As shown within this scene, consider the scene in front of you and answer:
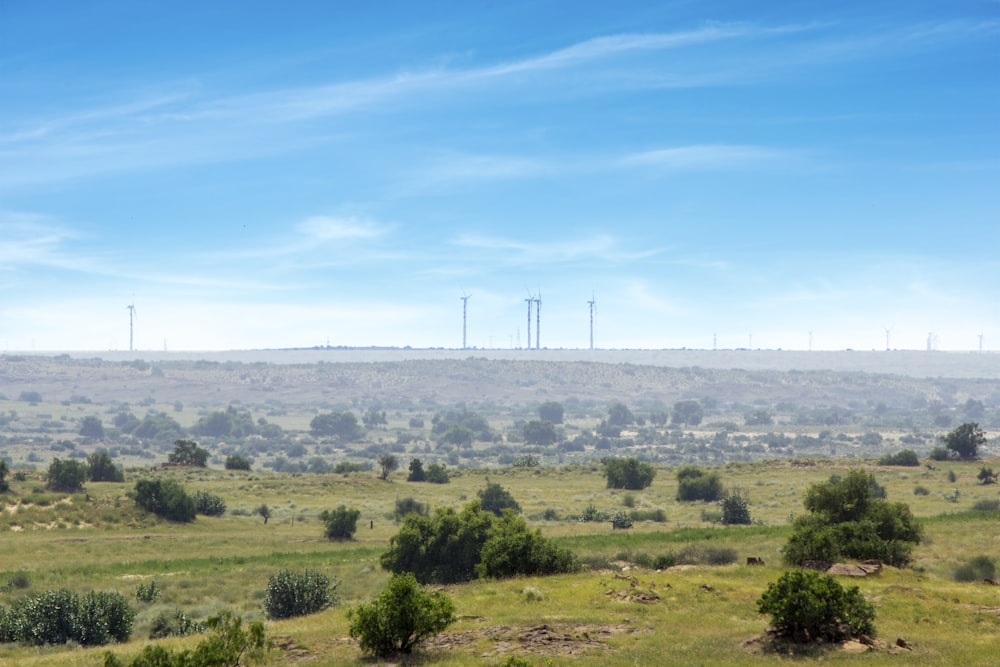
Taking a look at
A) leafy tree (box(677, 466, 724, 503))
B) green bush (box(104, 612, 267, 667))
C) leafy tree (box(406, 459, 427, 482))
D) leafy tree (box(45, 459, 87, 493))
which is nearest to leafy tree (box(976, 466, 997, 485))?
leafy tree (box(677, 466, 724, 503))

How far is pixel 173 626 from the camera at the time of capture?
3086cm

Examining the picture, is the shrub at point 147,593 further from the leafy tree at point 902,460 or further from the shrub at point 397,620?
the leafy tree at point 902,460

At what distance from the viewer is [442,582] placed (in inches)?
1524

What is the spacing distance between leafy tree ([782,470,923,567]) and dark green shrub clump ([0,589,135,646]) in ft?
80.4

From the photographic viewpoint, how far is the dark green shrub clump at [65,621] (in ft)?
94.8

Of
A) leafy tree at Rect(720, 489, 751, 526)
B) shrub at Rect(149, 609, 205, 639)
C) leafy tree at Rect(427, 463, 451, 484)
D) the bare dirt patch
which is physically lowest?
leafy tree at Rect(427, 463, 451, 484)

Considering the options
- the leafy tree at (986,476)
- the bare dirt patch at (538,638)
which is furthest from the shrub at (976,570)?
the leafy tree at (986,476)

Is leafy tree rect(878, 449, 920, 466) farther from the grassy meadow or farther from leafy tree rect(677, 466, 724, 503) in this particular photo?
leafy tree rect(677, 466, 724, 503)

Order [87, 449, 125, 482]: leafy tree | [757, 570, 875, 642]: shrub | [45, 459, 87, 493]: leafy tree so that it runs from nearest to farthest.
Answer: [757, 570, 875, 642]: shrub
[45, 459, 87, 493]: leafy tree
[87, 449, 125, 482]: leafy tree

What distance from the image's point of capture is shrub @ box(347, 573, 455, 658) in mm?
23234

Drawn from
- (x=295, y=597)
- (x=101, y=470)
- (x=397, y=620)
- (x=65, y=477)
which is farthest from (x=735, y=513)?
(x=101, y=470)

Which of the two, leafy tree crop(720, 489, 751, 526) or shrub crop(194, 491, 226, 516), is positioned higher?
leafy tree crop(720, 489, 751, 526)

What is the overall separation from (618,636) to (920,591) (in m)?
10.7

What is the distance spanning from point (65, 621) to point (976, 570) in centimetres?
3284
